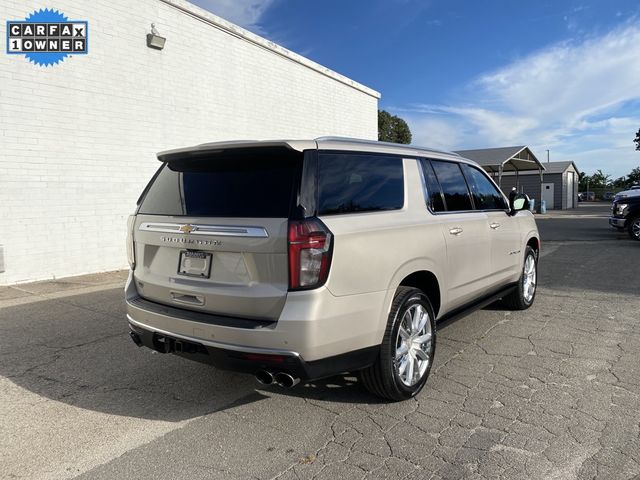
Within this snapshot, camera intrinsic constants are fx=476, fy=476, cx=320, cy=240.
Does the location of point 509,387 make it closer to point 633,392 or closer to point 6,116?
point 633,392

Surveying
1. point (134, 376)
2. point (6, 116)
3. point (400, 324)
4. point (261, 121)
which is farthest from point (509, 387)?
point (261, 121)

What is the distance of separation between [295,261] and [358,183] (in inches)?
33.3

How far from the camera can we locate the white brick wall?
8.09 meters

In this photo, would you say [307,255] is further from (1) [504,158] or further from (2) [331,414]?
(1) [504,158]

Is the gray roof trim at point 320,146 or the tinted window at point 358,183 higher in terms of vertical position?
the gray roof trim at point 320,146

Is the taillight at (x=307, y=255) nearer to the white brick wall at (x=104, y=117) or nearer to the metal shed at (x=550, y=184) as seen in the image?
the white brick wall at (x=104, y=117)

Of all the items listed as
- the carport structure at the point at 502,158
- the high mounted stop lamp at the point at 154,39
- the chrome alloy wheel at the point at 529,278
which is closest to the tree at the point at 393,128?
the carport structure at the point at 502,158

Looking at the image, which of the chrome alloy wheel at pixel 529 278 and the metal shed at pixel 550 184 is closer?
the chrome alloy wheel at pixel 529 278

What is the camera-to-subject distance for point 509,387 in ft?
12.3

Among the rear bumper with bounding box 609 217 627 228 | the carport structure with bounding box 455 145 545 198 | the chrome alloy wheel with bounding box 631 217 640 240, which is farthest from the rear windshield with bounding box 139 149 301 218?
the carport structure with bounding box 455 145 545 198

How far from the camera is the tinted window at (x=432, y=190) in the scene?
4.01 metres

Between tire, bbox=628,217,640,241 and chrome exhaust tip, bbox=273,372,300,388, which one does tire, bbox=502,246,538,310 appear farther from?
tire, bbox=628,217,640,241

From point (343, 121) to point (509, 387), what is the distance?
13.4 meters

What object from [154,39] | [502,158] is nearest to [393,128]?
[502,158]
